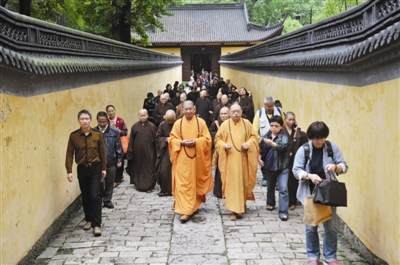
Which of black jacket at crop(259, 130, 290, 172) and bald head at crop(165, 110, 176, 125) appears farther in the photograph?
bald head at crop(165, 110, 176, 125)

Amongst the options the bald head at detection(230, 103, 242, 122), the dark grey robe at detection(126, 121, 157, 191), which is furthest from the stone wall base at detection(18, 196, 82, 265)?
the bald head at detection(230, 103, 242, 122)

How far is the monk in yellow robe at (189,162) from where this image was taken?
7.92 m

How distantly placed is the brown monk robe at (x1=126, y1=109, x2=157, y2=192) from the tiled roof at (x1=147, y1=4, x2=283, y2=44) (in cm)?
3053

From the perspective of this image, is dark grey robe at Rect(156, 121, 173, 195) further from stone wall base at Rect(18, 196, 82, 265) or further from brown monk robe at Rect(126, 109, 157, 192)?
stone wall base at Rect(18, 196, 82, 265)

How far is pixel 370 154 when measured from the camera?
5.93 metres

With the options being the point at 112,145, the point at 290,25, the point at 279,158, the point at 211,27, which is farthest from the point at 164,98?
the point at 290,25

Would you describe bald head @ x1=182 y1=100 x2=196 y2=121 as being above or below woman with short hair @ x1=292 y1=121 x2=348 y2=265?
above

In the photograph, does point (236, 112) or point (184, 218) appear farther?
point (236, 112)

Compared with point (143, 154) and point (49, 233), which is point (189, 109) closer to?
point (143, 154)

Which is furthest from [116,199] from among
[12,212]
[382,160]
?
[382,160]

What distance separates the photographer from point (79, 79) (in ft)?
30.2

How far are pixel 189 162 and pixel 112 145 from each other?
1465 millimetres

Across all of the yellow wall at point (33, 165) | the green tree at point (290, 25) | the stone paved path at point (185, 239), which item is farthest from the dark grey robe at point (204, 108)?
the green tree at point (290, 25)

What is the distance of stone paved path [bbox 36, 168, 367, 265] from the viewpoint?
6.17 meters
